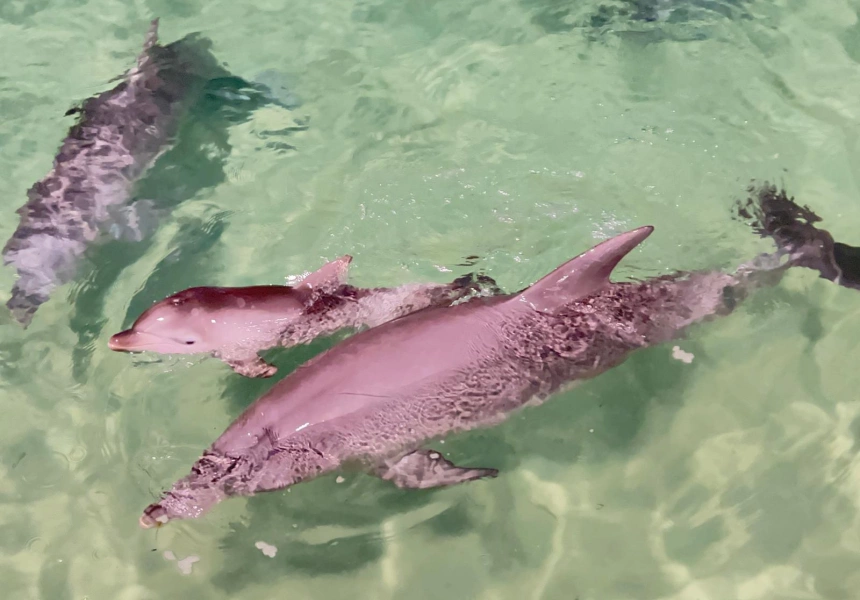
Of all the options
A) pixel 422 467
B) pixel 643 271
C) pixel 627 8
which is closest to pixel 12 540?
pixel 422 467

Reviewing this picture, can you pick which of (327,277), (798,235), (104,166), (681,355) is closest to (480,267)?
(327,277)

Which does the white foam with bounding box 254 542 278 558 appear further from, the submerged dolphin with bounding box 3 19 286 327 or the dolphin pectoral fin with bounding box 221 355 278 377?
the submerged dolphin with bounding box 3 19 286 327

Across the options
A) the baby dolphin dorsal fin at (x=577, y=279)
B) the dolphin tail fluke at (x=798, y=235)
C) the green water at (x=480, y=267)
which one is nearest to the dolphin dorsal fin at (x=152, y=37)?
the green water at (x=480, y=267)

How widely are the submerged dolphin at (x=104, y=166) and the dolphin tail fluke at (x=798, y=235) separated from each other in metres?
4.54

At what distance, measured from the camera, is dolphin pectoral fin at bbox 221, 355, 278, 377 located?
15.8 ft

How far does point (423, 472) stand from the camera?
14.2 ft

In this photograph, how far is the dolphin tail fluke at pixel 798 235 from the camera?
5203 mm

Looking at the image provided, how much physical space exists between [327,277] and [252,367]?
833 millimetres

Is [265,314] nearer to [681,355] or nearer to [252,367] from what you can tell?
Result: [252,367]

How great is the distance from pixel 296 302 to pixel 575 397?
A: 196 centimetres

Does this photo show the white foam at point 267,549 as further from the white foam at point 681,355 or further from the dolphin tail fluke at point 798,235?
the dolphin tail fluke at point 798,235

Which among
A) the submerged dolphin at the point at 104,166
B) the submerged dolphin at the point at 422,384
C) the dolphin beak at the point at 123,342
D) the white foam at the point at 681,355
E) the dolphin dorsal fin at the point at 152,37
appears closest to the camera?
the submerged dolphin at the point at 422,384

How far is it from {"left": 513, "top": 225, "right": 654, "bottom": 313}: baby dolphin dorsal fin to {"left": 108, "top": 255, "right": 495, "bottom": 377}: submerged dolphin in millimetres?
887

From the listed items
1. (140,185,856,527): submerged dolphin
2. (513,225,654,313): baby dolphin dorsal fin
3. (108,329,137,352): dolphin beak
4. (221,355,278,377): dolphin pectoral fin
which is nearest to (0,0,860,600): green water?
(221,355,278,377): dolphin pectoral fin
